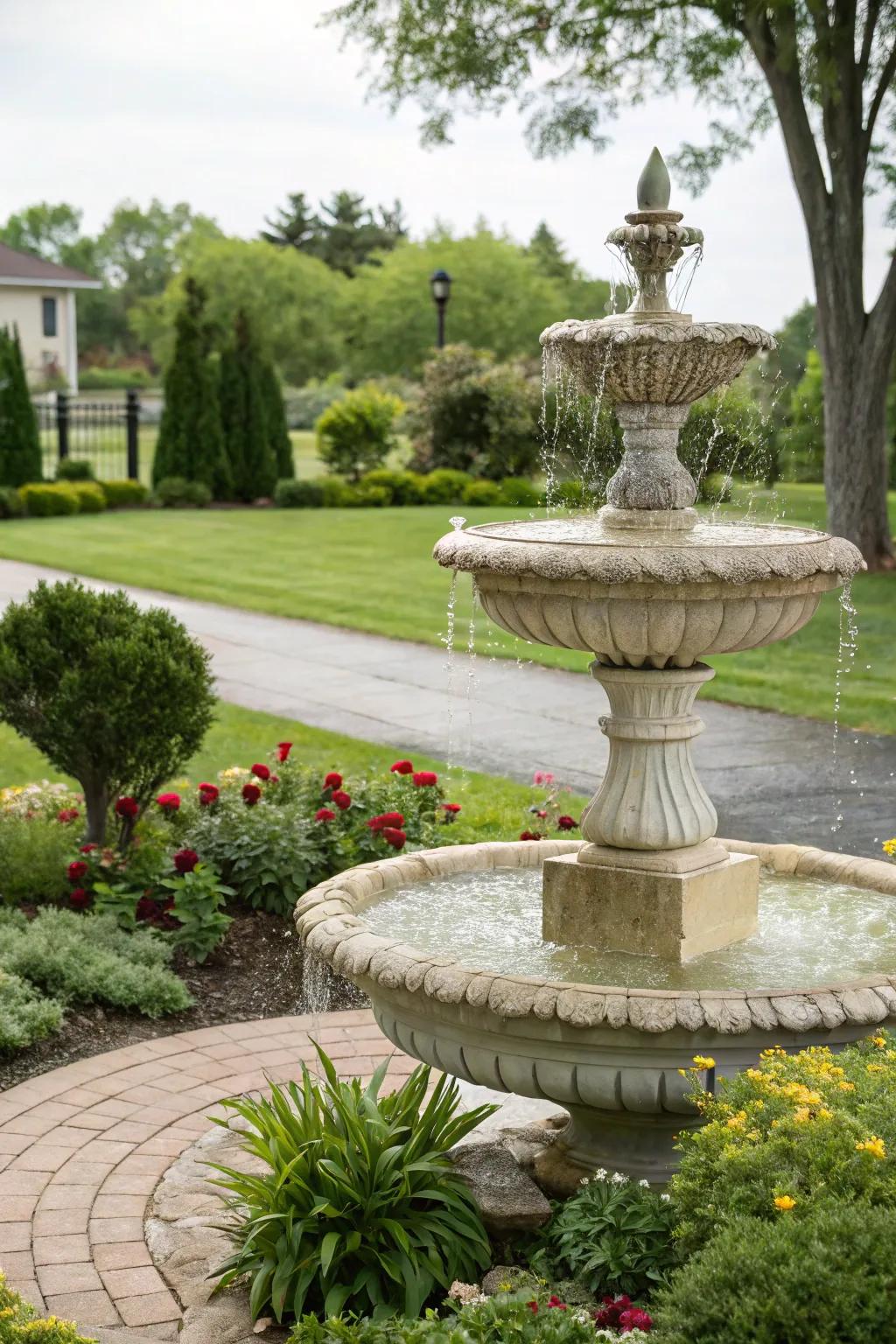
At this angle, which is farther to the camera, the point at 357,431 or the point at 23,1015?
the point at 357,431

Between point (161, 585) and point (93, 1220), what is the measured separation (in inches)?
543

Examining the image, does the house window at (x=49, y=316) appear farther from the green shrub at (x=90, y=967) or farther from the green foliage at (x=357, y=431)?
the green shrub at (x=90, y=967)

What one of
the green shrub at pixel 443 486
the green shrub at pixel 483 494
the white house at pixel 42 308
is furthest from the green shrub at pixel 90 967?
the white house at pixel 42 308

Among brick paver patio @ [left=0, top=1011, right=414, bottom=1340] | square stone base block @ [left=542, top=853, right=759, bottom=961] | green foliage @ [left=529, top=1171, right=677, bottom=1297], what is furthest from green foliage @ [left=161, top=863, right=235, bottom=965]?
green foliage @ [left=529, top=1171, right=677, bottom=1297]

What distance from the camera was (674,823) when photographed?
430 cm

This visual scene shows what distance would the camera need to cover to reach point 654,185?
4.29 meters

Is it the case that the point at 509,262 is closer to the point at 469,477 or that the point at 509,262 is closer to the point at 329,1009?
the point at 469,477

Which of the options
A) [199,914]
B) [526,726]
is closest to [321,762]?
[526,726]

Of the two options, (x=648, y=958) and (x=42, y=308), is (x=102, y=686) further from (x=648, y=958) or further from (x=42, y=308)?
(x=42, y=308)

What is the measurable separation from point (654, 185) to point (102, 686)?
11.3ft

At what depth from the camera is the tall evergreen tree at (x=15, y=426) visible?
27.3 metres

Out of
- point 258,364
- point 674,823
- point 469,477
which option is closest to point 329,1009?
point 674,823

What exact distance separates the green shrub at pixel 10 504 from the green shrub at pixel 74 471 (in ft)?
6.52

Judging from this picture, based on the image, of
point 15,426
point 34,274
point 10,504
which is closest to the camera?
point 10,504
